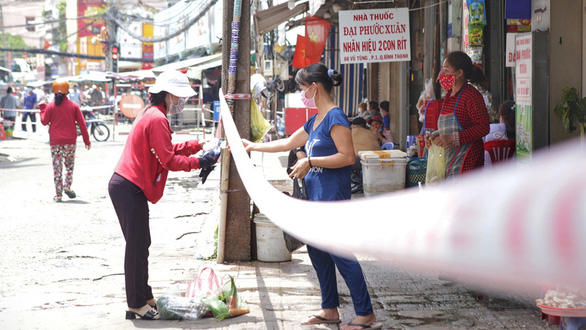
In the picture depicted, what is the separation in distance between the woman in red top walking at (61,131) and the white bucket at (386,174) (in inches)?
200

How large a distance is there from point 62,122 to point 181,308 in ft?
24.1

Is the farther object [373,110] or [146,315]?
[373,110]

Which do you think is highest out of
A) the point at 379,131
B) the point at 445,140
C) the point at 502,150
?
the point at 379,131

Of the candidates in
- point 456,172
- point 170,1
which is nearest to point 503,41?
point 456,172

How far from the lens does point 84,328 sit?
16.9 feet

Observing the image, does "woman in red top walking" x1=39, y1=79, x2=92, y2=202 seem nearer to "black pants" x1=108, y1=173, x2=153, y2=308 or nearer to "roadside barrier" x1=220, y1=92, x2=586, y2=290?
"black pants" x1=108, y1=173, x2=153, y2=308

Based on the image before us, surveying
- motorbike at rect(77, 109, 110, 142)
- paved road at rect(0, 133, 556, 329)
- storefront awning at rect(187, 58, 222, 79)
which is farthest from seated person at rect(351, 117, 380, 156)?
storefront awning at rect(187, 58, 222, 79)

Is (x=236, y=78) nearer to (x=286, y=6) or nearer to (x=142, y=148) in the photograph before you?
(x=142, y=148)

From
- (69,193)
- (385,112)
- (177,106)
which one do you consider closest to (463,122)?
(177,106)

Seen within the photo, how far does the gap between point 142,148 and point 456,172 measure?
8.38 ft

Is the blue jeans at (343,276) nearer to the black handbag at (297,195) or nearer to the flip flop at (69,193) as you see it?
the black handbag at (297,195)

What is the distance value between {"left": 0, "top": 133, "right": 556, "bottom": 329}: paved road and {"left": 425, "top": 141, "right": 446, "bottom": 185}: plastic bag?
93 centimetres

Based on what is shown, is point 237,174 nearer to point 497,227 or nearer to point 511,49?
point 511,49

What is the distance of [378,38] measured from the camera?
1126 centimetres
